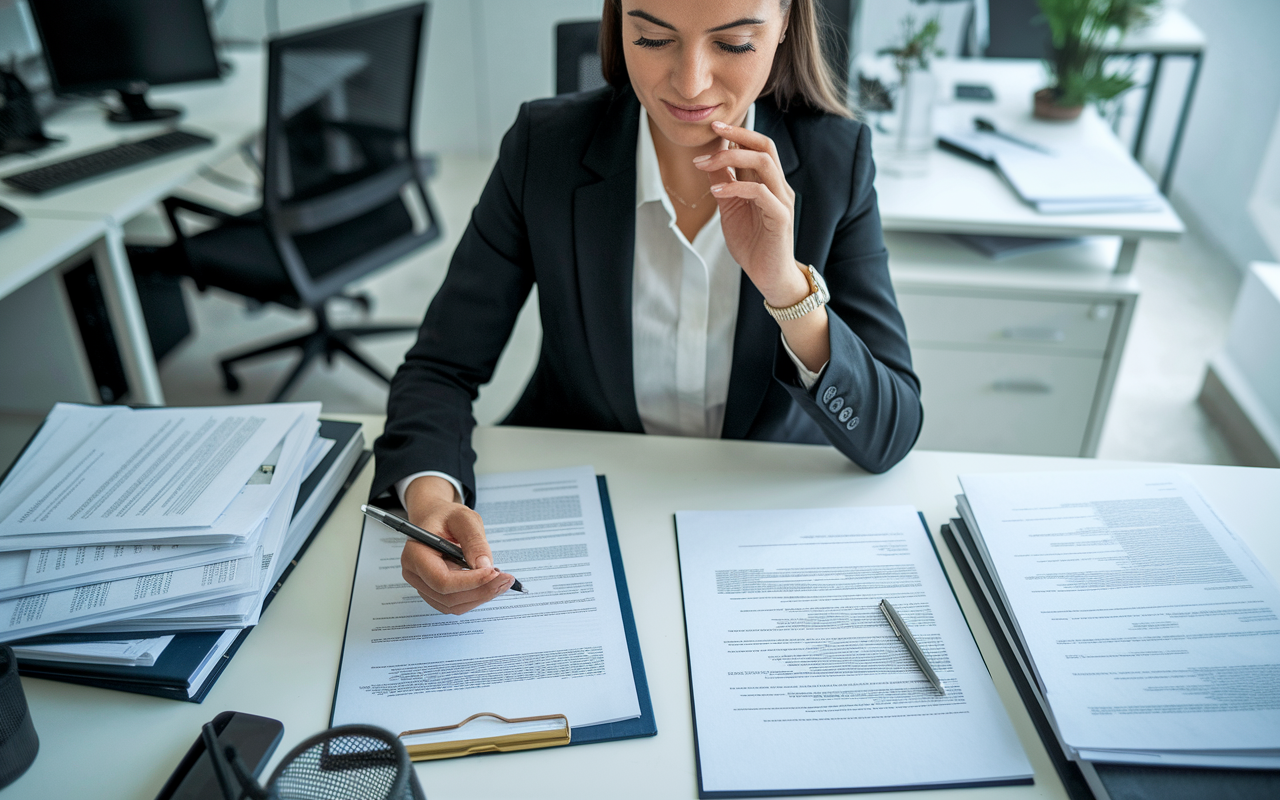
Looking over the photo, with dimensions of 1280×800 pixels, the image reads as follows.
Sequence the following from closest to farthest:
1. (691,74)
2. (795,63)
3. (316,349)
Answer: (691,74) → (795,63) → (316,349)

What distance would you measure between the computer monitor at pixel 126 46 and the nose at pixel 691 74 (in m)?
2.05

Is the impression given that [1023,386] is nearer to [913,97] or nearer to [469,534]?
[913,97]

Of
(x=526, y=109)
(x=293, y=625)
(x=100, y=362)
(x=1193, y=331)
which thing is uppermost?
(x=526, y=109)

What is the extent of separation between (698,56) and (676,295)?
0.32m

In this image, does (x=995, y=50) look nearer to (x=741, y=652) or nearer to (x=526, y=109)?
(x=526, y=109)

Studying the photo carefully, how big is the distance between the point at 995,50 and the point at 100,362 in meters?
3.19

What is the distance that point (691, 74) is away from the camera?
0.91 meters

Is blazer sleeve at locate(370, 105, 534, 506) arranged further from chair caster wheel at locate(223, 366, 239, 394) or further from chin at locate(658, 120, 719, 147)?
chair caster wheel at locate(223, 366, 239, 394)

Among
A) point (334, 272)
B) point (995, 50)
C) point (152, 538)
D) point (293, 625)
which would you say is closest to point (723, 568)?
point (293, 625)

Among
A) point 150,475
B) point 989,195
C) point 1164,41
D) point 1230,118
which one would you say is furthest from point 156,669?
point 1230,118

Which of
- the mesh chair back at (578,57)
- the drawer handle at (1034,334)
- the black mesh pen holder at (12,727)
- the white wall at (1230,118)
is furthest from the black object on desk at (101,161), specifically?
the white wall at (1230,118)

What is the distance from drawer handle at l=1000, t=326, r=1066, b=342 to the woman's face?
3.35ft

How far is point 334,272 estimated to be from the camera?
2.25 m

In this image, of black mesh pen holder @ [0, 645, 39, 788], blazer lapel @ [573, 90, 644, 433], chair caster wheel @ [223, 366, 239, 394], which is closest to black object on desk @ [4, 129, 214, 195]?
chair caster wheel @ [223, 366, 239, 394]
